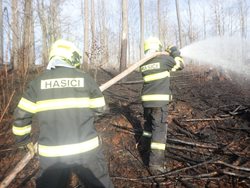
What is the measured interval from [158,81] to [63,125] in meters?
2.39

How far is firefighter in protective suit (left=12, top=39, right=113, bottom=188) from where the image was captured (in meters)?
3.02

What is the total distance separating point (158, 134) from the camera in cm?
487

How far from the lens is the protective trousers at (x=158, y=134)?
470 centimetres

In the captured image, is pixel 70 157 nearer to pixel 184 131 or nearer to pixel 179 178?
pixel 179 178

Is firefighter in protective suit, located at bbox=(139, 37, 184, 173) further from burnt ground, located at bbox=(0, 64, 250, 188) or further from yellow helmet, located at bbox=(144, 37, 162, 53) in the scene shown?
burnt ground, located at bbox=(0, 64, 250, 188)

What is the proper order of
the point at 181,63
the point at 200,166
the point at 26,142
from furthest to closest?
the point at 181,63 → the point at 200,166 → the point at 26,142

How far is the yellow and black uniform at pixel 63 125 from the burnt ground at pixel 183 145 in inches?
53.9

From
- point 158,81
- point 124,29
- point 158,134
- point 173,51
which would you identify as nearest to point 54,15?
point 124,29

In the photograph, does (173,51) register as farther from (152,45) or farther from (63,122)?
(63,122)

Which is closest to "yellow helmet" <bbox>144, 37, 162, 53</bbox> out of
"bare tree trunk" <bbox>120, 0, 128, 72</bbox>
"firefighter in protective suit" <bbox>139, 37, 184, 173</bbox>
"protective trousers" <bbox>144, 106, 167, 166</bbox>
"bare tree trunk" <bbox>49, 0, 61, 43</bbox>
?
"firefighter in protective suit" <bbox>139, 37, 184, 173</bbox>

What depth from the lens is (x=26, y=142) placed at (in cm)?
338

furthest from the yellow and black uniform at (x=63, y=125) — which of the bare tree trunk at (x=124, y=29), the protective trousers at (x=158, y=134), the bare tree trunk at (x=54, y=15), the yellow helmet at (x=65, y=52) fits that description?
the bare tree trunk at (x=54, y=15)

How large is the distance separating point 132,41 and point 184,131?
47482mm

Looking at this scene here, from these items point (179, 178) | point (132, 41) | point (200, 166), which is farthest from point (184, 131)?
point (132, 41)
